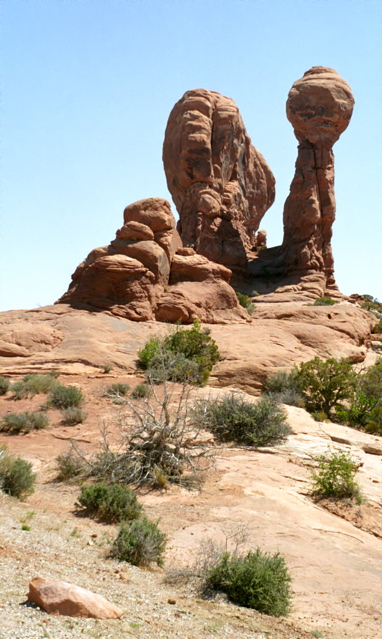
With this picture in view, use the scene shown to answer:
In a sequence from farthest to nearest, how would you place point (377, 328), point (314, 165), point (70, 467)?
point (314, 165), point (377, 328), point (70, 467)

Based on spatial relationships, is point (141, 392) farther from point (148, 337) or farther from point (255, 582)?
point (255, 582)

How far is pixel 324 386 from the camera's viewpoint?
55.2 feet

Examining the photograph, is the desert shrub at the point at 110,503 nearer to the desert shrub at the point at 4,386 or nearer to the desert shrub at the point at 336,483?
the desert shrub at the point at 336,483

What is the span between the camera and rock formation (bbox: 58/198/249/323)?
21.0 m

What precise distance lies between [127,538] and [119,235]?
17435 millimetres

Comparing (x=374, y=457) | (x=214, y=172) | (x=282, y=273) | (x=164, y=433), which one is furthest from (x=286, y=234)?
(x=164, y=433)

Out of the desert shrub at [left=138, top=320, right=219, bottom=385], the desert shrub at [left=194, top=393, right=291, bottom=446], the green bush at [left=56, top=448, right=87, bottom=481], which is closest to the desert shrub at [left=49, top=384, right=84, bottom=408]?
the desert shrub at [left=138, top=320, right=219, bottom=385]

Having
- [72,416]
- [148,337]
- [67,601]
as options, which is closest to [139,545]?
[67,601]

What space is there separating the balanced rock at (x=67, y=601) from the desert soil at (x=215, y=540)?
0.24 ft

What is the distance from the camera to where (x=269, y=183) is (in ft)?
163

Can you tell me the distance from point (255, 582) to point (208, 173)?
1391 inches

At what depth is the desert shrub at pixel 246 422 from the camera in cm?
1222

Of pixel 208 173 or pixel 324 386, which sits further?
pixel 208 173

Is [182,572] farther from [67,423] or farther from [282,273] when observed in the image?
[282,273]
